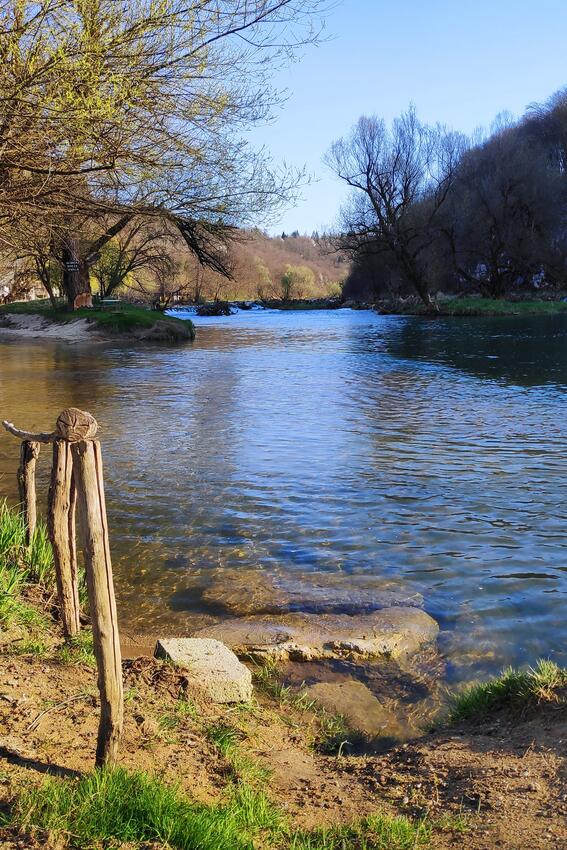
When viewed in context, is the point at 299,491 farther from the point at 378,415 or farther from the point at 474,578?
the point at 378,415

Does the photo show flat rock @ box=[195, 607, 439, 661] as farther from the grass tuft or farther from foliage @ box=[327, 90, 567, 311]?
foliage @ box=[327, 90, 567, 311]

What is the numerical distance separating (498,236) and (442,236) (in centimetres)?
598

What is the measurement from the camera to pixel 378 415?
614 inches

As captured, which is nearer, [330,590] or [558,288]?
[330,590]

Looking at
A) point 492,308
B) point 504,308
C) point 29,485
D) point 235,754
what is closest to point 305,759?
point 235,754

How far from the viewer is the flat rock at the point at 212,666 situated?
4652mm

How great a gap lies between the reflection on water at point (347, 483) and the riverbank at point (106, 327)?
14115 millimetres

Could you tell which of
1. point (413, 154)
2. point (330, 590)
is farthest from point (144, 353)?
point (413, 154)

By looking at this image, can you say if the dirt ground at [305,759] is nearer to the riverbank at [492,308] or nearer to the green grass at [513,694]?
the green grass at [513,694]

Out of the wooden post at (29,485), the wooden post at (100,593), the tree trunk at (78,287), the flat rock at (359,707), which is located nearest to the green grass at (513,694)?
the flat rock at (359,707)

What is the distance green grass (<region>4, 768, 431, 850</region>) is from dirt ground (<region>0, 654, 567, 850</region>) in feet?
0.35

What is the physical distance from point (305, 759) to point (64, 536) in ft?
6.97

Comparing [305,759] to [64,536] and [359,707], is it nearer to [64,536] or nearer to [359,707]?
[359,707]

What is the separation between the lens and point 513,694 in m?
4.36
